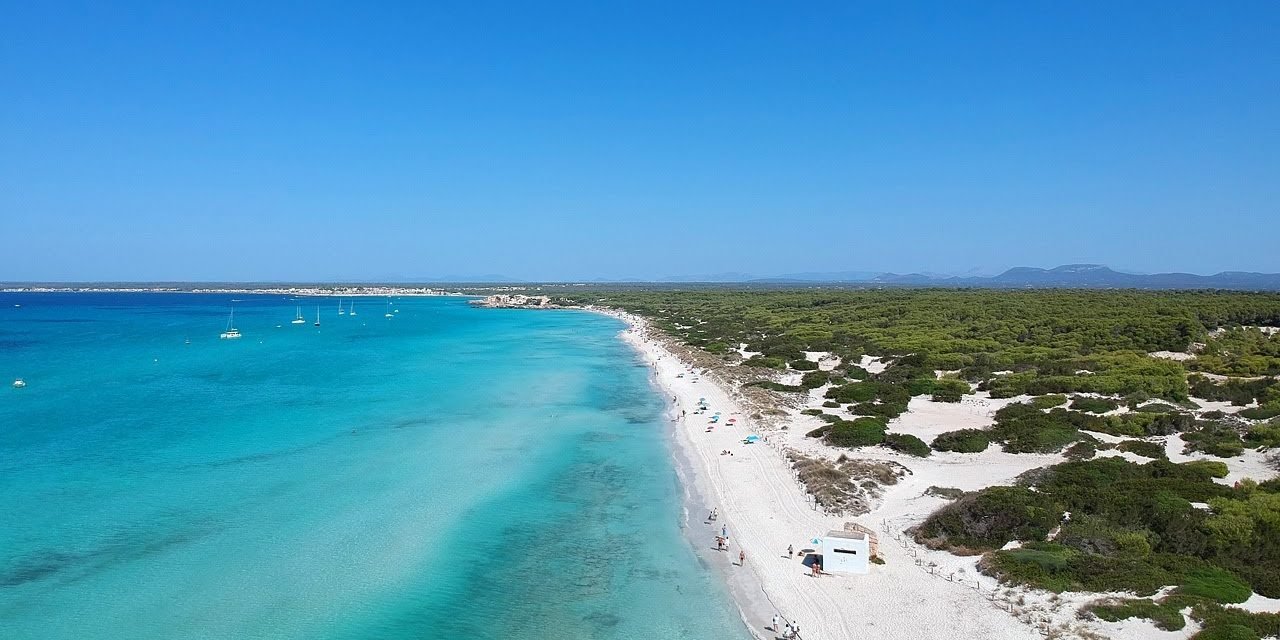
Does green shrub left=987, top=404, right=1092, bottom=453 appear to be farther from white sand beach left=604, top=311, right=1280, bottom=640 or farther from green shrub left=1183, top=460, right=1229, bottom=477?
green shrub left=1183, top=460, right=1229, bottom=477

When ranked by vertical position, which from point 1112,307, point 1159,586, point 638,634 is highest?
point 1112,307

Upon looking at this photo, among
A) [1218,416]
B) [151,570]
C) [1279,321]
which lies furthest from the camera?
[1279,321]

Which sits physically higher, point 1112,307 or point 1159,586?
point 1112,307

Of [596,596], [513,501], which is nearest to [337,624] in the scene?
[596,596]

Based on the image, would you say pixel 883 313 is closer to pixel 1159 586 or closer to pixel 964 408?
pixel 964 408

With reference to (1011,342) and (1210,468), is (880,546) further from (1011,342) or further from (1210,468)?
(1011,342)
